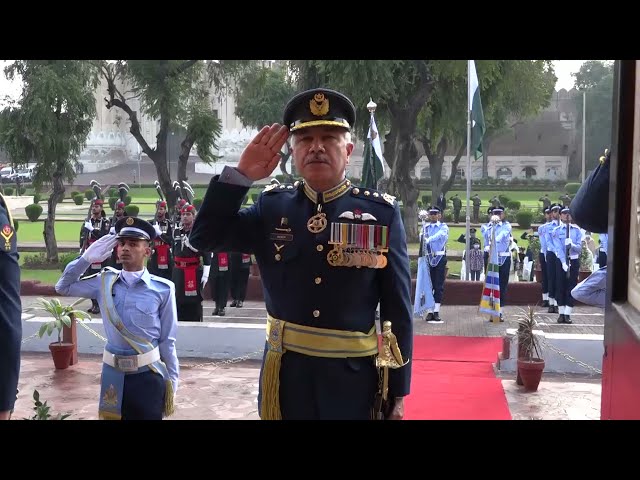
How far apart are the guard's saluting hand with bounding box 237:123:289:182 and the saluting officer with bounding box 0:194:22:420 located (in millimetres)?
818

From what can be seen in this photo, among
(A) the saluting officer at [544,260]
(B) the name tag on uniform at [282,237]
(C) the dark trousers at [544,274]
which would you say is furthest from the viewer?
(C) the dark trousers at [544,274]

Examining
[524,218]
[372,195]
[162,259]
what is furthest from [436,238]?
[524,218]

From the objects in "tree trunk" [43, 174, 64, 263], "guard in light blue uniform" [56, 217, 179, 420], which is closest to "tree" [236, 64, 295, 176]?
"tree trunk" [43, 174, 64, 263]

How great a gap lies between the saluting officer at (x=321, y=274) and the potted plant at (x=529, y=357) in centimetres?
501

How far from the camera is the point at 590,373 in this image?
8.24 m

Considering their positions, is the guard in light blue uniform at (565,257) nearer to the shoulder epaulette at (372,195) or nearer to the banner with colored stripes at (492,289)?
the banner with colored stripes at (492,289)

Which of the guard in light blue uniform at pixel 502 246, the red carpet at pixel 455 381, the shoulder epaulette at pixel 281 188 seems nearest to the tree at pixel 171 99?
the guard in light blue uniform at pixel 502 246

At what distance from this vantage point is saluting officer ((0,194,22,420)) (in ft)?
8.49

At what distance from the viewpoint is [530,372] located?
24.8ft

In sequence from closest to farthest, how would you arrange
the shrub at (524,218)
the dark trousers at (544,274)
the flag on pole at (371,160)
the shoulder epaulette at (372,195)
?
the shoulder epaulette at (372,195) → the flag on pole at (371,160) → the dark trousers at (544,274) → the shrub at (524,218)

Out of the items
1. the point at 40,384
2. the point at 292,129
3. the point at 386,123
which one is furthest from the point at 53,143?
the point at 292,129

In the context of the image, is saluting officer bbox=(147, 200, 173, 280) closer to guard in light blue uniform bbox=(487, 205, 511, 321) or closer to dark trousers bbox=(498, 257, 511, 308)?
guard in light blue uniform bbox=(487, 205, 511, 321)

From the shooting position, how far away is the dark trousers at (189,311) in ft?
34.5

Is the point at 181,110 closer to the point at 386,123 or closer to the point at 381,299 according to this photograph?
the point at 386,123
